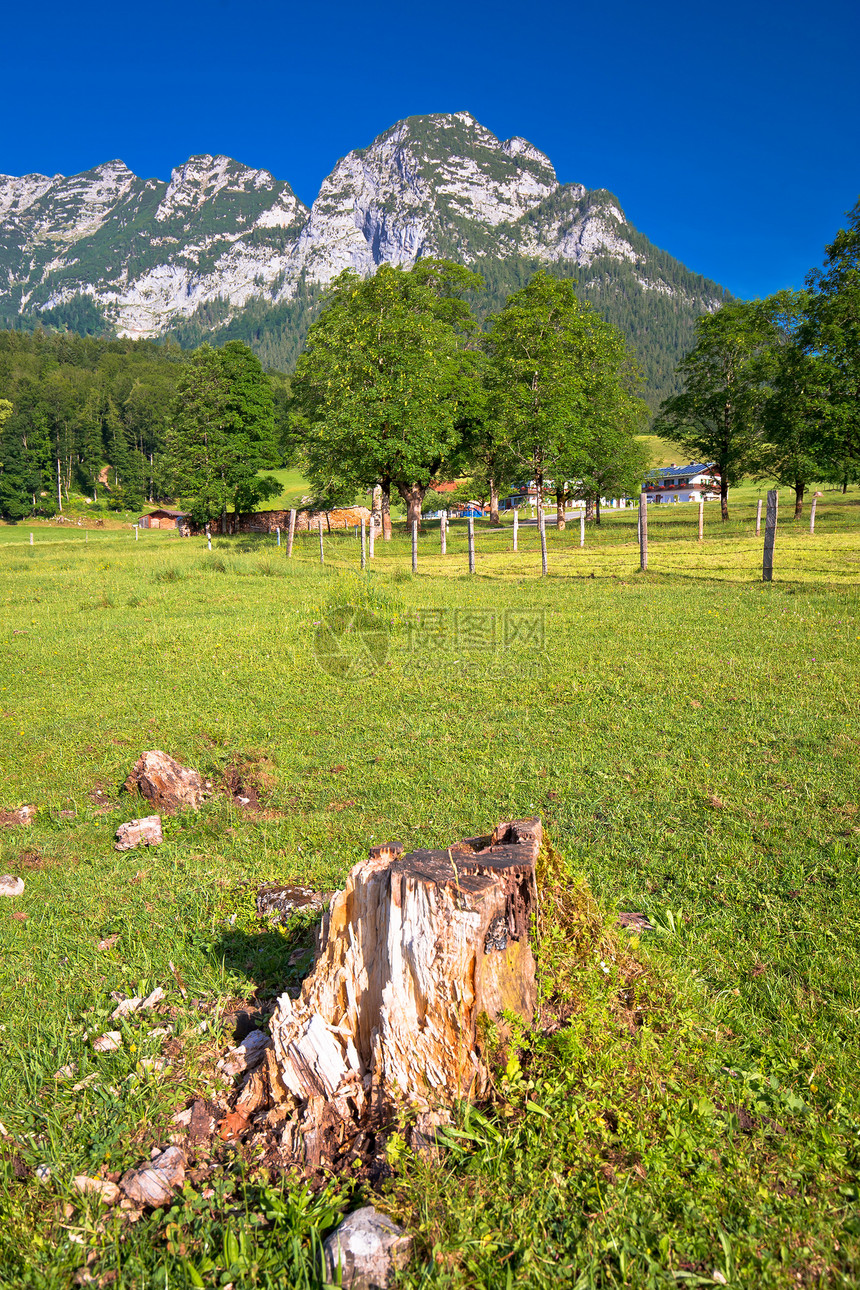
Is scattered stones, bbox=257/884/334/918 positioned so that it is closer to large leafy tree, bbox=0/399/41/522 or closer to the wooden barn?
Result: the wooden barn

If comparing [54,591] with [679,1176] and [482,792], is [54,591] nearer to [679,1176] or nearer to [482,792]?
[482,792]

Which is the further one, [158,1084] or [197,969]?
[197,969]

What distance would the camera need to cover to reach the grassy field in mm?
2336

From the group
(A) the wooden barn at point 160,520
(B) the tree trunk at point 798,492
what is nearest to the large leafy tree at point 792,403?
(B) the tree trunk at point 798,492

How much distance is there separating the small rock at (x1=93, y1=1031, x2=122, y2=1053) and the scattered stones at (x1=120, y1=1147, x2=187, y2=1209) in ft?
2.60

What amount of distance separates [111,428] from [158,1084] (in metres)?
107

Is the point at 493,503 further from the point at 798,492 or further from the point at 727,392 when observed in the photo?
the point at 798,492

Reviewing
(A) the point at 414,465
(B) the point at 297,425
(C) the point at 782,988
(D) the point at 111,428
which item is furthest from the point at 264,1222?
(D) the point at 111,428

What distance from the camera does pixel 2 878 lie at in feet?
18.0

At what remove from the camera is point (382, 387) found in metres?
30.5

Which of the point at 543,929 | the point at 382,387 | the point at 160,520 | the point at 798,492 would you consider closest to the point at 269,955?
the point at 543,929

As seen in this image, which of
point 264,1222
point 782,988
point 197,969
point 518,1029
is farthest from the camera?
point 197,969

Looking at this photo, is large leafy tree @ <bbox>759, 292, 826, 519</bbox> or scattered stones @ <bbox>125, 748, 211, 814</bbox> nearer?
scattered stones @ <bbox>125, 748, 211, 814</bbox>

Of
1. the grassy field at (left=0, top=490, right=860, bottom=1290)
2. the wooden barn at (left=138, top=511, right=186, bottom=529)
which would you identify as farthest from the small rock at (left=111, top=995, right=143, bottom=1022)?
the wooden barn at (left=138, top=511, right=186, bottom=529)
